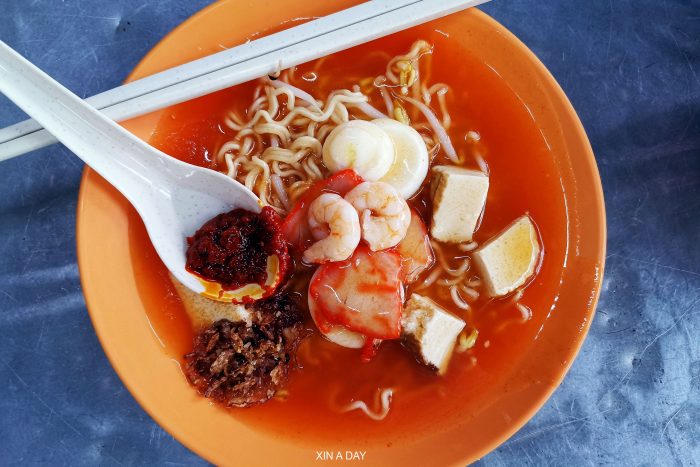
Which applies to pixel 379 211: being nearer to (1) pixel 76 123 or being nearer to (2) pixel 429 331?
(2) pixel 429 331

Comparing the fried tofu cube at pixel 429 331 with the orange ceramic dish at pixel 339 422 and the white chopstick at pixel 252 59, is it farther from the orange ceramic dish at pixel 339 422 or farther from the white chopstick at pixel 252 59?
the white chopstick at pixel 252 59

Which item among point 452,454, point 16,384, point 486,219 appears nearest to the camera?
point 452,454

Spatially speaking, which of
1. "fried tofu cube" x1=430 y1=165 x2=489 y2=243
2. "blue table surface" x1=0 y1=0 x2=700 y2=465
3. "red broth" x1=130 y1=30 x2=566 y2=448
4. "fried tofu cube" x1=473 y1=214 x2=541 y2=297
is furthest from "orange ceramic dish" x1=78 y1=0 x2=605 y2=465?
"blue table surface" x1=0 y1=0 x2=700 y2=465

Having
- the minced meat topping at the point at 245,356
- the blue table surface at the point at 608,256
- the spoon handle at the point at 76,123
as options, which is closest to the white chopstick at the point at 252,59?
the spoon handle at the point at 76,123

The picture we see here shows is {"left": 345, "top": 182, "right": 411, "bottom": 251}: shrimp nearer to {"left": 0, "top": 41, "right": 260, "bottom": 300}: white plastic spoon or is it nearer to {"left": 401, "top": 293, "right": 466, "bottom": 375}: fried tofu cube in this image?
{"left": 401, "top": 293, "right": 466, "bottom": 375}: fried tofu cube

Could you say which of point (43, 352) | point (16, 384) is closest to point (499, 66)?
point (43, 352)

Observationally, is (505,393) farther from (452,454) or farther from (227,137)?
(227,137)
